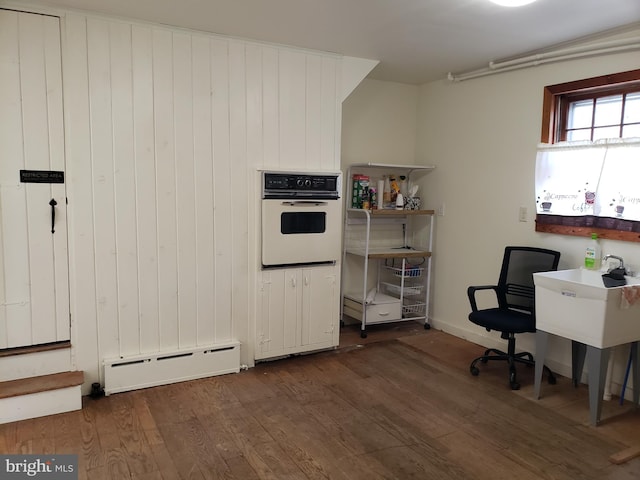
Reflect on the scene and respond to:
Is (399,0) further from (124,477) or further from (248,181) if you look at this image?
(124,477)

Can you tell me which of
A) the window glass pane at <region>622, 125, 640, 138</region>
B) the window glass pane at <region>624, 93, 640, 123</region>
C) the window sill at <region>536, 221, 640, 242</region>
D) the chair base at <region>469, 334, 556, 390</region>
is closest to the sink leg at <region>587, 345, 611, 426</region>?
the chair base at <region>469, 334, 556, 390</region>

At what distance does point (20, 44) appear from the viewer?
2.80 meters

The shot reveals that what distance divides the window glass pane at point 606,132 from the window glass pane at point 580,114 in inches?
3.5

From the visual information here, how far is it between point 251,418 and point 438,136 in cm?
312

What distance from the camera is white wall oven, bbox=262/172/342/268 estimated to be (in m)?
3.51

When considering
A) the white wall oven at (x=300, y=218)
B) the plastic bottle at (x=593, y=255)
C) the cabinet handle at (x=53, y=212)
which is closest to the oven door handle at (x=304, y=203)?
the white wall oven at (x=300, y=218)

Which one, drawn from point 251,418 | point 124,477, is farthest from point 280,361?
point 124,477

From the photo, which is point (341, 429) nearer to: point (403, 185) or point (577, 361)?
point (577, 361)

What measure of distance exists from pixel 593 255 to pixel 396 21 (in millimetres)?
1998

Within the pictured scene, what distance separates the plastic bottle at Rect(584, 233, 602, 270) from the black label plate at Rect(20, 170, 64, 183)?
343 cm

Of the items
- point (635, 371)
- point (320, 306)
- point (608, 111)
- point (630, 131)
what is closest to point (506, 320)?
point (635, 371)

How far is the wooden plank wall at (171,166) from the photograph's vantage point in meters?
3.01

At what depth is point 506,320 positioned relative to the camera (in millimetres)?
3365

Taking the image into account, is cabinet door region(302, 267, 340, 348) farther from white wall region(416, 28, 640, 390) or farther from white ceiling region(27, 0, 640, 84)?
white ceiling region(27, 0, 640, 84)
